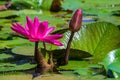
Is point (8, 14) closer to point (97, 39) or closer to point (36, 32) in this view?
point (97, 39)

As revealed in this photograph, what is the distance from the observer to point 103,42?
1.53 meters

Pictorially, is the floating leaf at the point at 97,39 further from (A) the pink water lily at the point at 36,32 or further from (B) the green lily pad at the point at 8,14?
(B) the green lily pad at the point at 8,14

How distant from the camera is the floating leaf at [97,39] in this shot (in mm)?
1510

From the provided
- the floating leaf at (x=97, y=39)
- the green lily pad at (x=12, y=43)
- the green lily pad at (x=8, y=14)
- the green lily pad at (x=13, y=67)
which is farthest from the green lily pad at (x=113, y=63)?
the green lily pad at (x=8, y=14)

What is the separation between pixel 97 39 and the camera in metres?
1.55

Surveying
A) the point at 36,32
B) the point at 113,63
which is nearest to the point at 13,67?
the point at 36,32

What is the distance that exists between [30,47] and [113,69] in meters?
0.53

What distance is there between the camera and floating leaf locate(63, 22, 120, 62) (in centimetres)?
151

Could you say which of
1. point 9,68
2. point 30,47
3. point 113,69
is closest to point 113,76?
point 113,69

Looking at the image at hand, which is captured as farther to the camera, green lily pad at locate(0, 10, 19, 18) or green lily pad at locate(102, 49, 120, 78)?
green lily pad at locate(0, 10, 19, 18)

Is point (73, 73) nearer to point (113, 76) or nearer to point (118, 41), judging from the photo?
point (113, 76)

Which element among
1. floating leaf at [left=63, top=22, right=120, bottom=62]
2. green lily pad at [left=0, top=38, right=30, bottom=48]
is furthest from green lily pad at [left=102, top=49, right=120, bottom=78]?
green lily pad at [left=0, top=38, right=30, bottom=48]

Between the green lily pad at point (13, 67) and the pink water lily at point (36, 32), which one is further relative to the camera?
the green lily pad at point (13, 67)

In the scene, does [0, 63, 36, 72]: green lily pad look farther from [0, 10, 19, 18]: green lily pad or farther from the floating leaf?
[0, 10, 19, 18]: green lily pad
